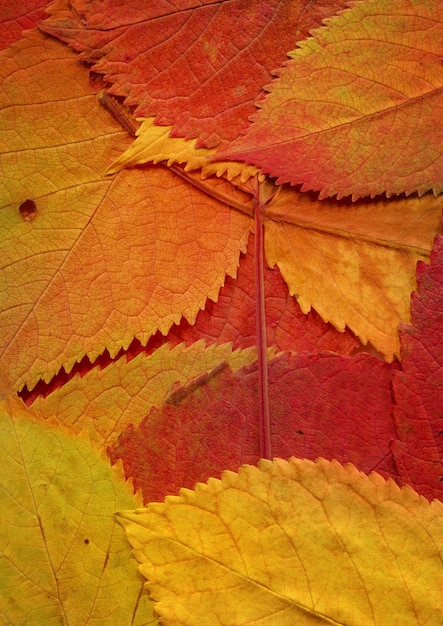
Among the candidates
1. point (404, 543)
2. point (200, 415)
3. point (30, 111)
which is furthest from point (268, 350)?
point (30, 111)

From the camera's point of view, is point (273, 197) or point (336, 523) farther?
point (273, 197)

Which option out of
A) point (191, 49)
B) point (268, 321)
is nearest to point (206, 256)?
point (268, 321)

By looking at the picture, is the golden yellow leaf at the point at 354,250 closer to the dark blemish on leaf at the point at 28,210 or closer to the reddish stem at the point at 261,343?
the reddish stem at the point at 261,343

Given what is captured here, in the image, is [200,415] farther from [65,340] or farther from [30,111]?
[30,111]

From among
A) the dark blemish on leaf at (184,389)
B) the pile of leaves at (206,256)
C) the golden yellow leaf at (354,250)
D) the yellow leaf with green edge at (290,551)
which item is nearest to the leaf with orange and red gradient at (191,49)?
the pile of leaves at (206,256)

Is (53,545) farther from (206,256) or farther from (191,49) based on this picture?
(191,49)

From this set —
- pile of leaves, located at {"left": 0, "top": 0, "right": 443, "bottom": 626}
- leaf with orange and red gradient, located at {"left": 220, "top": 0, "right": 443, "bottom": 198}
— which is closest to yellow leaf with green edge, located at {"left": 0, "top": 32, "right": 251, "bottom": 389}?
pile of leaves, located at {"left": 0, "top": 0, "right": 443, "bottom": 626}
